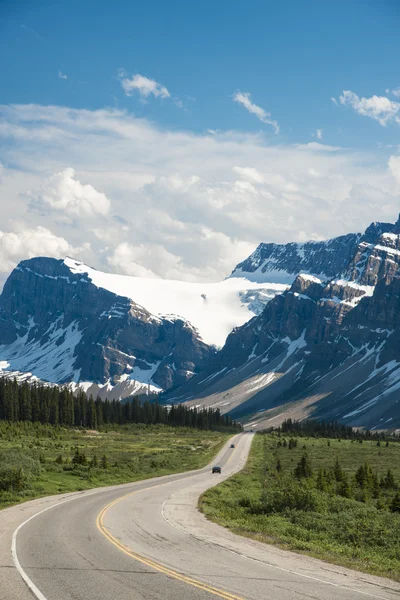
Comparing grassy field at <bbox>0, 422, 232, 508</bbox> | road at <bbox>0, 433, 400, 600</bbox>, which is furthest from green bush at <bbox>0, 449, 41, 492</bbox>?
road at <bbox>0, 433, 400, 600</bbox>

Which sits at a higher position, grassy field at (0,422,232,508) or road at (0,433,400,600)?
road at (0,433,400,600)

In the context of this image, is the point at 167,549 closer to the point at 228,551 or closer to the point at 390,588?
the point at 228,551

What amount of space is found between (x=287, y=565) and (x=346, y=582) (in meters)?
3.01

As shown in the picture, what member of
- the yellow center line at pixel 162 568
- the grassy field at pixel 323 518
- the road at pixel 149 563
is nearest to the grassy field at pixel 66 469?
the road at pixel 149 563

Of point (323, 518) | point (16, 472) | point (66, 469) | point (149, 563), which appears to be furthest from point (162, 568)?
point (66, 469)

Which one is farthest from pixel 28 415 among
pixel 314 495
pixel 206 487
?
pixel 314 495

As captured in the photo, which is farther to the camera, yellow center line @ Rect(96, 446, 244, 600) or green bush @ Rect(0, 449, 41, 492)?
green bush @ Rect(0, 449, 41, 492)

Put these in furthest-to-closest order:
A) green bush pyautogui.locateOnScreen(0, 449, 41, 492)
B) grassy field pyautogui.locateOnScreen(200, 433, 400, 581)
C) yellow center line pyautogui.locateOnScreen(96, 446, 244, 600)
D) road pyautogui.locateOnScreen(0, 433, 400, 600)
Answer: green bush pyautogui.locateOnScreen(0, 449, 41, 492), grassy field pyautogui.locateOnScreen(200, 433, 400, 581), road pyautogui.locateOnScreen(0, 433, 400, 600), yellow center line pyautogui.locateOnScreen(96, 446, 244, 600)

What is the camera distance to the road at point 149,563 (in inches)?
707

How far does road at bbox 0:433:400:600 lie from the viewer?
18.0 metres

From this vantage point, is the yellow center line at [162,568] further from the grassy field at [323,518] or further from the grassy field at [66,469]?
the grassy field at [66,469]

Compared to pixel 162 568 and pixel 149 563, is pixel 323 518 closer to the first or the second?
pixel 149 563

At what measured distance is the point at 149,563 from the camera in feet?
71.7

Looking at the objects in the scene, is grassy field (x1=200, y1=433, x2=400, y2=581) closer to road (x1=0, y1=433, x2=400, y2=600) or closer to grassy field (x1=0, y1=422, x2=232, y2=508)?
road (x1=0, y1=433, x2=400, y2=600)
